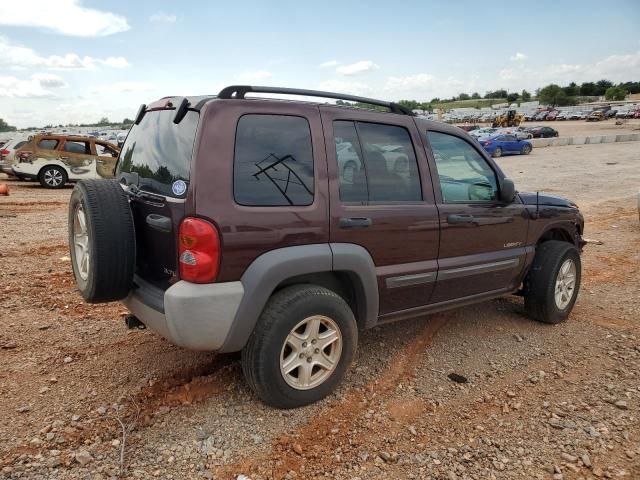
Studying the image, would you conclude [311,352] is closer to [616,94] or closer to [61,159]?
[61,159]

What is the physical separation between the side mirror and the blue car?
82.6 ft

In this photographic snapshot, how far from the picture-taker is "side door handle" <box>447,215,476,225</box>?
3625 mm

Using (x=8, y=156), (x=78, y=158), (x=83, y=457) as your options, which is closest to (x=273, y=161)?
(x=83, y=457)

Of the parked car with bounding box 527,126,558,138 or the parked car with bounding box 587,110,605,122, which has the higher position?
the parked car with bounding box 587,110,605,122

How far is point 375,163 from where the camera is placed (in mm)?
3361

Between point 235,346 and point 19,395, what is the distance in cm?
154

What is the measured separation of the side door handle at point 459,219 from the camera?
362cm

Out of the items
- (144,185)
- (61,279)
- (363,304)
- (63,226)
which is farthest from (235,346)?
(63,226)

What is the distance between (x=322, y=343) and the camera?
→ 10.1ft

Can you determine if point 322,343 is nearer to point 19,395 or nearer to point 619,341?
point 19,395

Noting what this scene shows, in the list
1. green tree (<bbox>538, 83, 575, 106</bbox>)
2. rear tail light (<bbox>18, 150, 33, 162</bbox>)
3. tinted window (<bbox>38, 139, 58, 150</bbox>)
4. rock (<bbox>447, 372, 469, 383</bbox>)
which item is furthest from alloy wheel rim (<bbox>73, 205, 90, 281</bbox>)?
green tree (<bbox>538, 83, 575, 106</bbox>)

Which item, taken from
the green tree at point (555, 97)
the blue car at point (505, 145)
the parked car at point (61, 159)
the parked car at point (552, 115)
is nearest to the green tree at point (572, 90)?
the green tree at point (555, 97)

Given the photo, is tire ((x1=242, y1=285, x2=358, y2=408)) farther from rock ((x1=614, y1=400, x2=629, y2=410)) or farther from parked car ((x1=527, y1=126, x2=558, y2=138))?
parked car ((x1=527, y1=126, x2=558, y2=138))

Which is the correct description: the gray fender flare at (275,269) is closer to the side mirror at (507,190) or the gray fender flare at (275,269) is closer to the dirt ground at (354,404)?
the dirt ground at (354,404)
